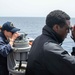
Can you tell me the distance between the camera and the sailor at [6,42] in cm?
419

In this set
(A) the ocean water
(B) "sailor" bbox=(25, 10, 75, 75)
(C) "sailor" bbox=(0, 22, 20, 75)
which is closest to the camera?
(B) "sailor" bbox=(25, 10, 75, 75)

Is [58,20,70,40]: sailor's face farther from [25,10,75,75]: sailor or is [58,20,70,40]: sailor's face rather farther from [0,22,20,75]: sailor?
[0,22,20,75]: sailor

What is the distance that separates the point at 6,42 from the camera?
461cm

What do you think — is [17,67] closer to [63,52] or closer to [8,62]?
[8,62]

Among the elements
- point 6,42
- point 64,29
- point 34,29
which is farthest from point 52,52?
point 34,29

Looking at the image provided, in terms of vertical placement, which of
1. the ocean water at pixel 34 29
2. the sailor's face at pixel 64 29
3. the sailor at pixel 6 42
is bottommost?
the ocean water at pixel 34 29

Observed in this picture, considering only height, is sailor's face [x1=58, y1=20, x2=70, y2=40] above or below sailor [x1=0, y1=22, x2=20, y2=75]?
above

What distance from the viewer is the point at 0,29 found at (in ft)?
17.4

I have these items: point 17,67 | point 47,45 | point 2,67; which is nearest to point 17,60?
point 17,67

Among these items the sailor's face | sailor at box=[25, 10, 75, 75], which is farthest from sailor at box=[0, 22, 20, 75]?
the sailor's face

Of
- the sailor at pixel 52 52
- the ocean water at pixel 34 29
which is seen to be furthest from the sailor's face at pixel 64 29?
the ocean water at pixel 34 29

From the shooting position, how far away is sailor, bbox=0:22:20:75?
13.8 feet

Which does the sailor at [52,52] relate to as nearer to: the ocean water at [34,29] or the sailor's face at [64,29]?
the sailor's face at [64,29]

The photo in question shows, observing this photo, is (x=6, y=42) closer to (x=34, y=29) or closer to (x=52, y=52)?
(x=52, y=52)
